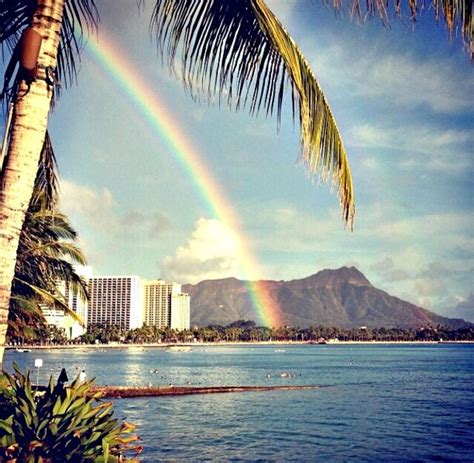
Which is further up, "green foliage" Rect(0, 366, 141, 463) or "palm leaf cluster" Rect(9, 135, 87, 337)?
"palm leaf cluster" Rect(9, 135, 87, 337)

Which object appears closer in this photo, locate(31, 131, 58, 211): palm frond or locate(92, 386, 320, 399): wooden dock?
locate(31, 131, 58, 211): palm frond

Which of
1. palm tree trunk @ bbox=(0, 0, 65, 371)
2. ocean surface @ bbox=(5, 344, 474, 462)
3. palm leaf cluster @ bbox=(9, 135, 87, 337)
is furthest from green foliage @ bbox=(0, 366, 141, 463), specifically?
ocean surface @ bbox=(5, 344, 474, 462)

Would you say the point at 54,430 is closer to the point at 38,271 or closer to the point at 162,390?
the point at 38,271

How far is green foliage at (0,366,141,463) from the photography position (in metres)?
6.52

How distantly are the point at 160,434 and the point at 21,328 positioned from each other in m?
21.8

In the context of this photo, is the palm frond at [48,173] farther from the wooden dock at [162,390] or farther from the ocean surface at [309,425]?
the wooden dock at [162,390]

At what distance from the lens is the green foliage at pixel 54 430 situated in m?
6.52

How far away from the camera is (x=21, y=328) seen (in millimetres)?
19031

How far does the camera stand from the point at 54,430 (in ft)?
21.6

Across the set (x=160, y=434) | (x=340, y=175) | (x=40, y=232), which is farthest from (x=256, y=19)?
(x=160, y=434)

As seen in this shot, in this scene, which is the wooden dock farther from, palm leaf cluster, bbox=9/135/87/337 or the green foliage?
the green foliage

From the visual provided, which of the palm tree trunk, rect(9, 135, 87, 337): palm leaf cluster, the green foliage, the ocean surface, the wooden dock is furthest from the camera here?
the wooden dock

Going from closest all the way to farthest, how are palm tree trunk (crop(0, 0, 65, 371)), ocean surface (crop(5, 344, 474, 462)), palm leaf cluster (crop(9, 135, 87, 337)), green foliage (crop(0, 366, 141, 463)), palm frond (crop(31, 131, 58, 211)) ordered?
1. palm tree trunk (crop(0, 0, 65, 371))
2. green foliage (crop(0, 366, 141, 463))
3. palm frond (crop(31, 131, 58, 211))
4. palm leaf cluster (crop(9, 135, 87, 337))
5. ocean surface (crop(5, 344, 474, 462))

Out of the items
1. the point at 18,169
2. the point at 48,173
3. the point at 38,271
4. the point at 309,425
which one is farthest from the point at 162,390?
the point at 18,169
